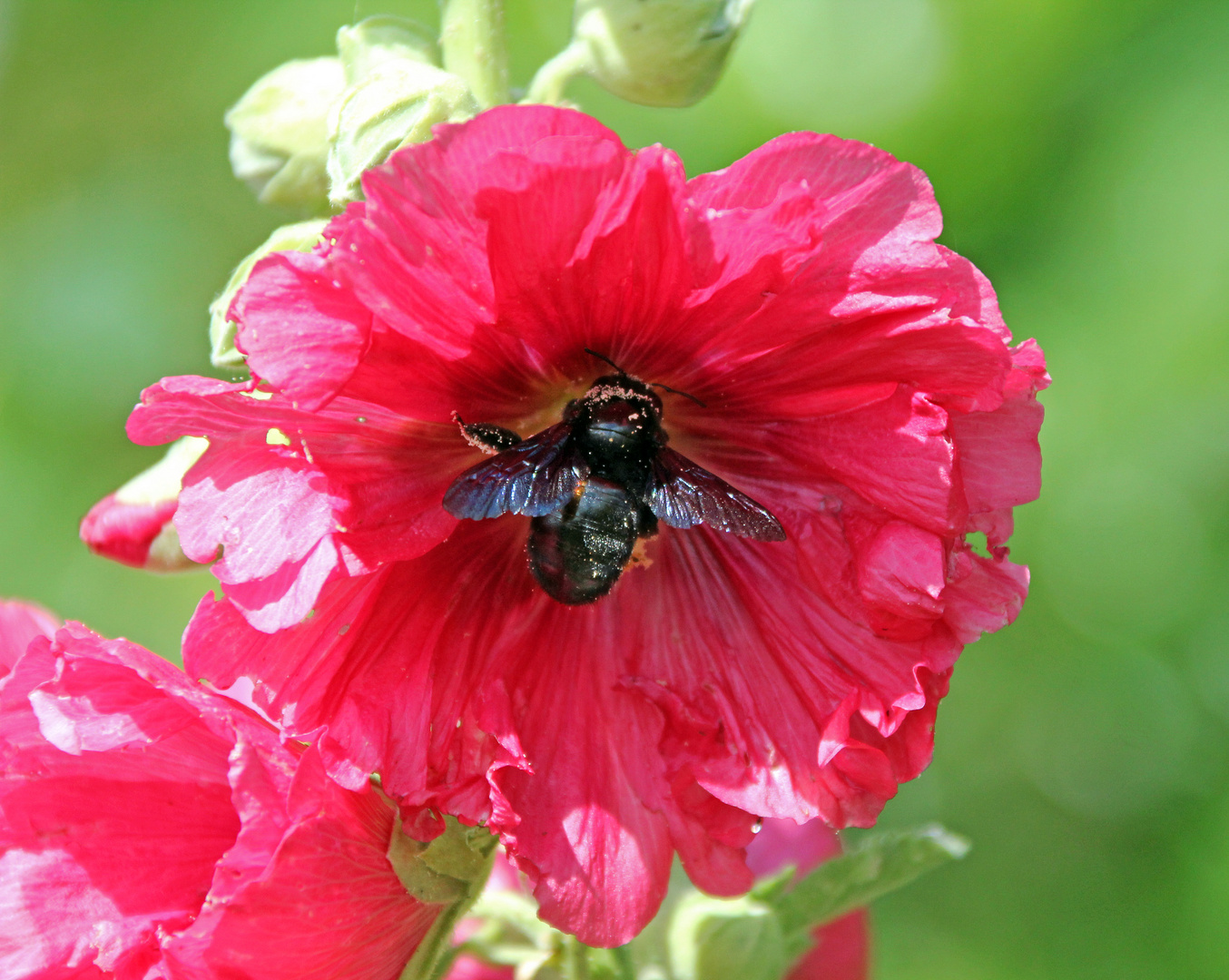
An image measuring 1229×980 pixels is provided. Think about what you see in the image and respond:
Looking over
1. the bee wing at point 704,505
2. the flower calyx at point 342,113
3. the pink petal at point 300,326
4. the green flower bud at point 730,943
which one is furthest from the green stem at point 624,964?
the flower calyx at point 342,113

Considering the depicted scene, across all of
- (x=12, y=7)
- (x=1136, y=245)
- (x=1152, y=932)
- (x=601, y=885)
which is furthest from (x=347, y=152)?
(x=12, y=7)

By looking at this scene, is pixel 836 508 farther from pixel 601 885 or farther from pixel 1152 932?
pixel 1152 932

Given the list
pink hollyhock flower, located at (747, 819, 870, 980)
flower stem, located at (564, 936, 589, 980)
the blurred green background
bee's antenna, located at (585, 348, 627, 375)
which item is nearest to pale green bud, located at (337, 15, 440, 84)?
bee's antenna, located at (585, 348, 627, 375)

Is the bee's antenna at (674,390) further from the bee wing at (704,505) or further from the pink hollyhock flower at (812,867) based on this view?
the pink hollyhock flower at (812,867)

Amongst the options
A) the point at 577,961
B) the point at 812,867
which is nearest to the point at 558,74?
the point at 577,961

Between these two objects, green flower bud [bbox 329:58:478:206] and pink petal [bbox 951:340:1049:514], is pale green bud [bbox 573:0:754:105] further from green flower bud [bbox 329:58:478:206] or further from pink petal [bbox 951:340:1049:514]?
pink petal [bbox 951:340:1049:514]

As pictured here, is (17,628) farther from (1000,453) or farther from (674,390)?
(1000,453)
